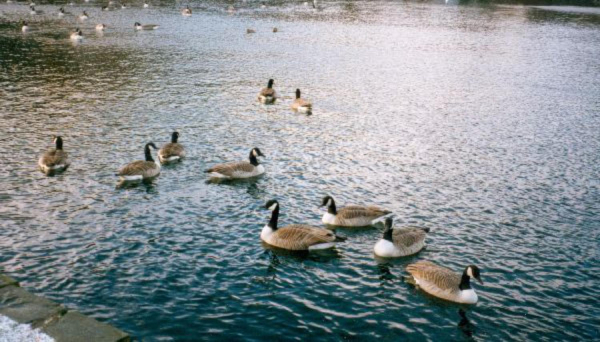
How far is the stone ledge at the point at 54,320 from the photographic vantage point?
11.5 meters

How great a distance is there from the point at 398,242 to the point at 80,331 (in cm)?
1232

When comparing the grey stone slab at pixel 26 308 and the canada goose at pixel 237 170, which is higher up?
the grey stone slab at pixel 26 308

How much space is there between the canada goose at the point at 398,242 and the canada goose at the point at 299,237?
1.64m

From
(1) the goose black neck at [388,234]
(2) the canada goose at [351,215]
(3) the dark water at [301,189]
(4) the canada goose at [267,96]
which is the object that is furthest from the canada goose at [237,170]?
(4) the canada goose at [267,96]

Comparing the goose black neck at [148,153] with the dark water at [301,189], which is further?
the goose black neck at [148,153]

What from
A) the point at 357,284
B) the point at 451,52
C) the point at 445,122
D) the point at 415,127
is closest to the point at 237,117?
the point at 415,127

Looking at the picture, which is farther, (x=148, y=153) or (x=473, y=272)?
(x=148, y=153)

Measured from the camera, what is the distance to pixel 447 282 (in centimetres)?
1778

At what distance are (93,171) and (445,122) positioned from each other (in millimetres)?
25041

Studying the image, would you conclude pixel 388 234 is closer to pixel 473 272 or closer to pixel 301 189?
pixel 473 272

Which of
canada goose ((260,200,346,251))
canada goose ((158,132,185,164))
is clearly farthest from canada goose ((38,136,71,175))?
canada goose ((260,200,346,251))

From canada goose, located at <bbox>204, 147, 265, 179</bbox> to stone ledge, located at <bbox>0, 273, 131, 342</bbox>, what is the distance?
50.0 feet

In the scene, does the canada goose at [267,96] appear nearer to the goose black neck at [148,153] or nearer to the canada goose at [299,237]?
the goose black neck at [148,153]

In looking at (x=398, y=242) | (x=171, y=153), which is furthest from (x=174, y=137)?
(x=398, y=242)
